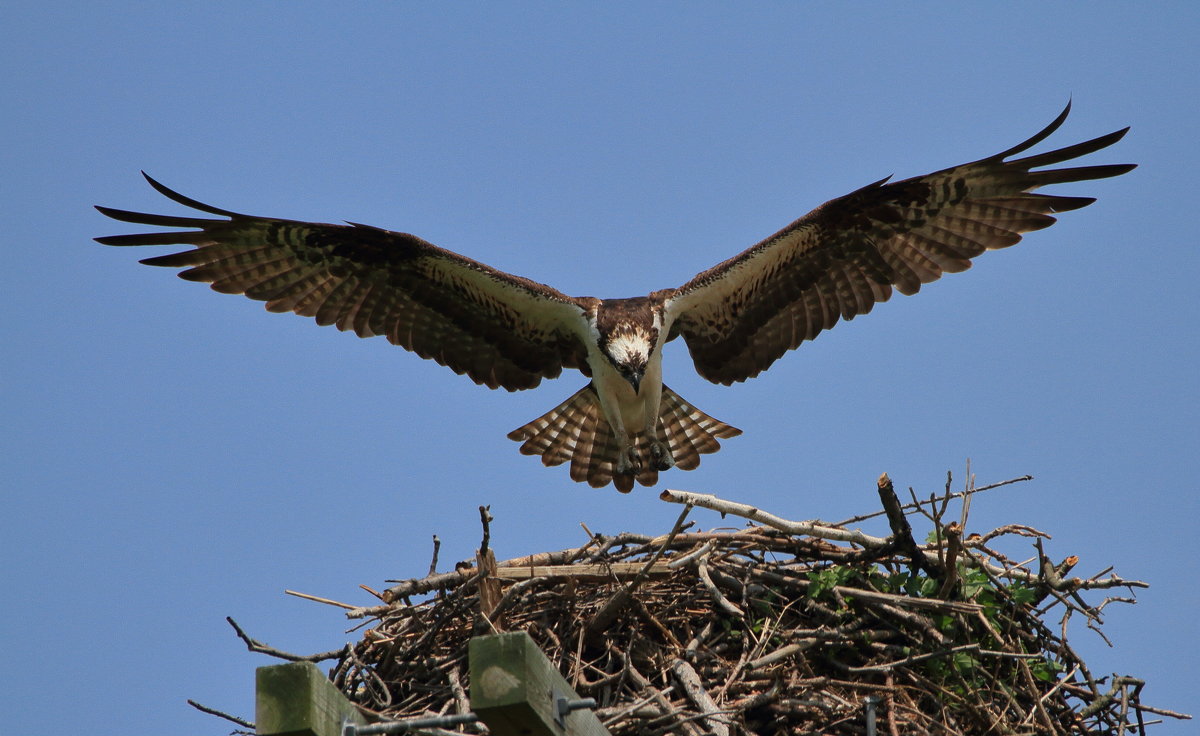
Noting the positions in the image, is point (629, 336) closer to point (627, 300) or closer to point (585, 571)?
point (627, 300)

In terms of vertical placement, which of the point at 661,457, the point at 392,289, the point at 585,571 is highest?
the point at 392,289

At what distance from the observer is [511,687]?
3.15 metres

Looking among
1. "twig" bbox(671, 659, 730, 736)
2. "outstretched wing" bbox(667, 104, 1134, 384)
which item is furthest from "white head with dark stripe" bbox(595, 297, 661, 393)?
"twig" bbox(671, 659, 730, 736)

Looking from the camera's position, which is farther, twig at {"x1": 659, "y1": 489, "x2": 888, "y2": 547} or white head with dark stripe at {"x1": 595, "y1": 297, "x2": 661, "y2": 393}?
white head with dark stripe at {"x1": 595, "y1": 297, "x2": 661, "y2": 393}

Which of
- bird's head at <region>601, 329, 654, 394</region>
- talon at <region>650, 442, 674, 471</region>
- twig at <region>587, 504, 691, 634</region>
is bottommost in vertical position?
twig at <region>587, 504, 691, 634</region>

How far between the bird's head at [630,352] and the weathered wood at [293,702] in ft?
14.7

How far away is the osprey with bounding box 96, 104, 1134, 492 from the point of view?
7.73 m

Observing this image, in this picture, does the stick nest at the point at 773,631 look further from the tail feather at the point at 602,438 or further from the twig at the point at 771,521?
the tail feather at the point at 602,438

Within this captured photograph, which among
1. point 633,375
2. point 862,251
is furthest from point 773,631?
point 862,251

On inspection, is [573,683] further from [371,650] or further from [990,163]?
[990,163]

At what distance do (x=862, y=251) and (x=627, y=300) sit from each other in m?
1.44

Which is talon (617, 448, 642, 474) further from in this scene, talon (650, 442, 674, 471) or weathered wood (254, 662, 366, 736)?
weathered wood (254, 662, 366, 736)

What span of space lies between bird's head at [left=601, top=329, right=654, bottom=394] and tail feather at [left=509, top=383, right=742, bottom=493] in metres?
0.79

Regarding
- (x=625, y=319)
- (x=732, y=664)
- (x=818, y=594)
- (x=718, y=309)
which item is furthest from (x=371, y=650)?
(x=718, y=309)
